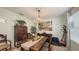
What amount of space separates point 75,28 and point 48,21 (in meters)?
0.47

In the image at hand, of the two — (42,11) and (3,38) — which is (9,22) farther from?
(42,11)

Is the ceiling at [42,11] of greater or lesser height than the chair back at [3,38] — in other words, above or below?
above

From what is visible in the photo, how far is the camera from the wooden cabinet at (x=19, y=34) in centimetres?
193

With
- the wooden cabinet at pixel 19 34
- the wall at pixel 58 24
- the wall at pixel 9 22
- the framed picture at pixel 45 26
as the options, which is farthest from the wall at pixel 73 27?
the wooden cabinet at pixel 19 34

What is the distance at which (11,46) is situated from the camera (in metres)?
1.92

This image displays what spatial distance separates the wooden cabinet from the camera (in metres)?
1.93

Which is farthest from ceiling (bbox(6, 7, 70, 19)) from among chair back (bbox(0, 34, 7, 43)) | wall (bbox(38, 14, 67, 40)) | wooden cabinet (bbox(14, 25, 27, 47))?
chair back (bbox(0, 34, 7, 43))

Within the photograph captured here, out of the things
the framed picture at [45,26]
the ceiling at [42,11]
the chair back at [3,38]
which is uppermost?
the ceiling at [42,11]

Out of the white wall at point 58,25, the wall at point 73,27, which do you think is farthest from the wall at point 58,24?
the wall at point 73,27

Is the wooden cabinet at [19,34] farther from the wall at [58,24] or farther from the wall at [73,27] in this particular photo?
the wall at [73,27]

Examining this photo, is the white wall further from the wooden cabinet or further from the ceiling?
the wooden cabinet
